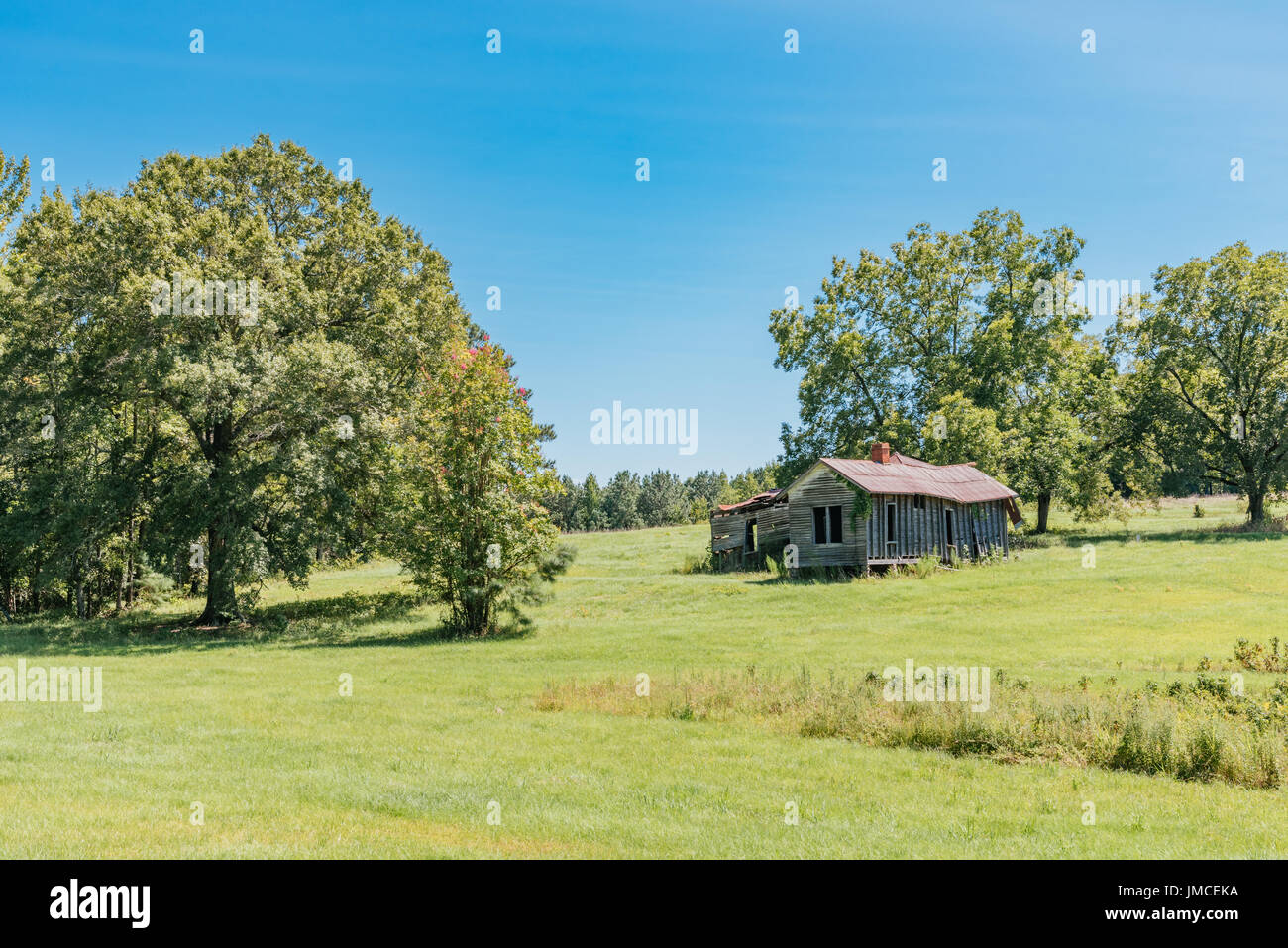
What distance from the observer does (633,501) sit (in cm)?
13738

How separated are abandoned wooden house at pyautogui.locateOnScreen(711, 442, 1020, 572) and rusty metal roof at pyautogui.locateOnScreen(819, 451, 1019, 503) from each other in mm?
61

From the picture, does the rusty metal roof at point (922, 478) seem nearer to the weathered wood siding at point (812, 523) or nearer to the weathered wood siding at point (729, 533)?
the weathered wood siding at point (812, 523)

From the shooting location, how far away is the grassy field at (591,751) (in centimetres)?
836

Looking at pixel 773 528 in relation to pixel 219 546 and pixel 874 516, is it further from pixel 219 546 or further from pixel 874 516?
pixel 219 546

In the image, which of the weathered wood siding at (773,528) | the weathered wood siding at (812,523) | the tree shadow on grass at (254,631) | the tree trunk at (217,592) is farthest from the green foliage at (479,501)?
the weathered wood siding at (773,528)

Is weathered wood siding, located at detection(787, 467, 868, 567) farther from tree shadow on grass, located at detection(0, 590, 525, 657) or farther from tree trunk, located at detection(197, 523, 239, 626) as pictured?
tree trunk, located at detection(197, 523, 239, 626)

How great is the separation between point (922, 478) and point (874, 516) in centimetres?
500

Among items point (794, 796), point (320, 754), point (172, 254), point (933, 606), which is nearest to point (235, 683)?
point (320, 754)

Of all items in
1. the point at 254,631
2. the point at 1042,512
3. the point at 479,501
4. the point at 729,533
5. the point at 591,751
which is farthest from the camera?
the point at 1042,512

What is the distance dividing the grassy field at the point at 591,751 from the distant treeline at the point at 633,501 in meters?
91.6

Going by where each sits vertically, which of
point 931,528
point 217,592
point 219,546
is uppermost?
point 219,546

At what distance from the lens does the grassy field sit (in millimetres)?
8359

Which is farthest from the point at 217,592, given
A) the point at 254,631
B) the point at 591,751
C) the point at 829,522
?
the point at 829,522
